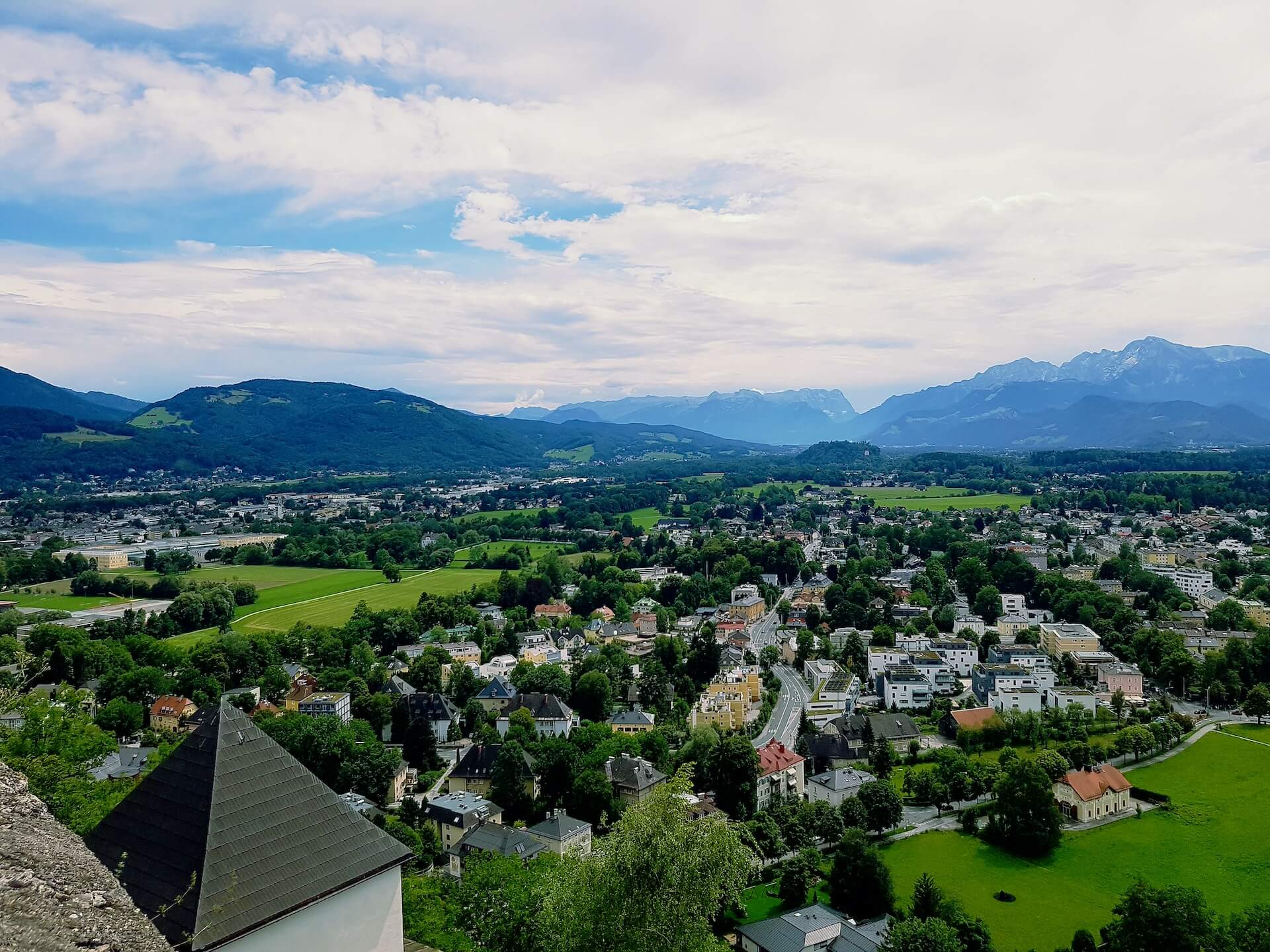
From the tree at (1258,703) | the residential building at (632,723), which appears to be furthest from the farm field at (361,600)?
the tree at (1258,703)

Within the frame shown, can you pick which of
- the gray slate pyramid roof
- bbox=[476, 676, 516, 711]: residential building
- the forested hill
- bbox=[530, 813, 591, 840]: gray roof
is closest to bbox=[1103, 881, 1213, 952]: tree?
bbox=[530, 813, 591, 840]: gray roof

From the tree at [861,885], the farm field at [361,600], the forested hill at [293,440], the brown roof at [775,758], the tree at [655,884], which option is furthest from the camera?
the forested hill at [293,440]

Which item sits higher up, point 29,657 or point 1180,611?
point 29,657

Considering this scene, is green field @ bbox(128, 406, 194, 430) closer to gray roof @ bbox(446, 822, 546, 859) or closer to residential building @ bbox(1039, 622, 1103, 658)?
residential building @ bbox(1039, 622, 1103, 658)

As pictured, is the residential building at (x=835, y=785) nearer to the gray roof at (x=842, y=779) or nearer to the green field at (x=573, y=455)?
the gray roof at (x=842, y=779)

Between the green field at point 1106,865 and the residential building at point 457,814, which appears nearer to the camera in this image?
the green field at point 1106,865

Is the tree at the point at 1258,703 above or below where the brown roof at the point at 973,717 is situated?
above

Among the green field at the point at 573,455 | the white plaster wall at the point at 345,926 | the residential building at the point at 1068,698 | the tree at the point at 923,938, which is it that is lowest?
the residential building at the point at 1068,698

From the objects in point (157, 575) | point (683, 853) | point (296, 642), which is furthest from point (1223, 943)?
point (157, 575)

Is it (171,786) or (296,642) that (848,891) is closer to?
(171,786)
